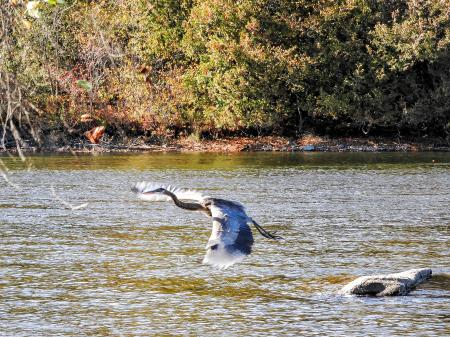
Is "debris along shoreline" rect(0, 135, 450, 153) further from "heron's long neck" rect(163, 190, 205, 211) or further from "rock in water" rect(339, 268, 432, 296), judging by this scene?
"heron's long neck" rect(163, 190, 205, 211)

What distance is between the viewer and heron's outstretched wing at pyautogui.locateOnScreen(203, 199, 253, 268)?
5.87 metres

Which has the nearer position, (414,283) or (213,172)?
(414,283)

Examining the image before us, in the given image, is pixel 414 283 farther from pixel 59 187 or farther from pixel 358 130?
pixel 358 130

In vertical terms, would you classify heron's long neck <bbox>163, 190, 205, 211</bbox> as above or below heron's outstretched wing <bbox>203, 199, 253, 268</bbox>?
above

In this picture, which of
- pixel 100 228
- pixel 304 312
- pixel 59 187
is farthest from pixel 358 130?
pixel 304 312

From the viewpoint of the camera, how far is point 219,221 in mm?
6387

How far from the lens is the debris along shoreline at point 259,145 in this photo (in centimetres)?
6300

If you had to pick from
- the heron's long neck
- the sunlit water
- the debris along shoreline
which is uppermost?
the heron's long neck

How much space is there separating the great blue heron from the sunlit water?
184 centimetres

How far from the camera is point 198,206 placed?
682 cm

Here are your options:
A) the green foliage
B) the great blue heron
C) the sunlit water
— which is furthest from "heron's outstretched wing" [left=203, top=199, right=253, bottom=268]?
→ the green foliage

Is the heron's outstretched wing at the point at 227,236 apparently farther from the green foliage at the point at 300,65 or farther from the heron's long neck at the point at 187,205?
the green foliage at the point at 300,65

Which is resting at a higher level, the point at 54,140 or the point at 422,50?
the point at 422,50

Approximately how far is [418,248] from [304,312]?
24.3 feet
